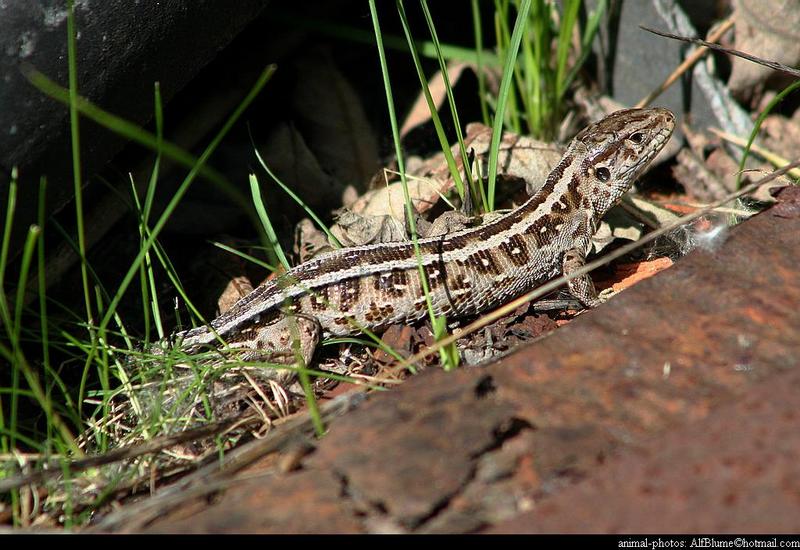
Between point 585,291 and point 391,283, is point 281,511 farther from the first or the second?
point 585,291

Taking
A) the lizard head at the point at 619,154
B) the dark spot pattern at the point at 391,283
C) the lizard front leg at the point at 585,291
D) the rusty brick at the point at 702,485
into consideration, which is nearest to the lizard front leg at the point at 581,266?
the lizard front leg at the point at 585,291

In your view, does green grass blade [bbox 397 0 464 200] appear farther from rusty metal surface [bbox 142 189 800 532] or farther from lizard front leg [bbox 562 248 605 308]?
rusty metal surface [bbox 142 189 800 532]

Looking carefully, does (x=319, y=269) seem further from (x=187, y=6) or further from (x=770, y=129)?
(x=770, y=129)

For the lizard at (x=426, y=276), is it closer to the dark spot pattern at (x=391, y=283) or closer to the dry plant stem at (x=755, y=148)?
the dark spot pattern at (x=391, y=283)

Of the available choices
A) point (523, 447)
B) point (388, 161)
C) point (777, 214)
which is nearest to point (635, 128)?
point (777, 214)

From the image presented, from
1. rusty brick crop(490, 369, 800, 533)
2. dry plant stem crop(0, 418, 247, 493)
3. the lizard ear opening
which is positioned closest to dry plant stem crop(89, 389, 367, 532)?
dry plant stem crop(0, 418, 247, 493)

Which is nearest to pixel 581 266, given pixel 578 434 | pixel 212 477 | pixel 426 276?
pixel 426 276
